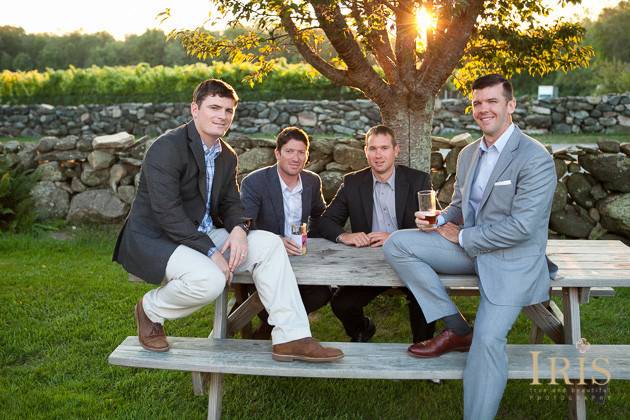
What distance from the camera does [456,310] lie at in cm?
349

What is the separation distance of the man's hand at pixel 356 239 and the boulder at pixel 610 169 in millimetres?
3881

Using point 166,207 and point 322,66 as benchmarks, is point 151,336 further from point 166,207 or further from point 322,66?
point 322,66

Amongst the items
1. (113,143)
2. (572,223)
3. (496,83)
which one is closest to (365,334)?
(496,83)

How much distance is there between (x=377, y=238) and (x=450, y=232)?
0.75m

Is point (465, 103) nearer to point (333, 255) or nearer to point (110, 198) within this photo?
point (110, 198)

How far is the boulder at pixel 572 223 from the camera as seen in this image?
7219mm

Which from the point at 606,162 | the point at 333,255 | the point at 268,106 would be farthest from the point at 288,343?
the point at 268,106

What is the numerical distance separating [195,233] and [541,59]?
11.4 feet

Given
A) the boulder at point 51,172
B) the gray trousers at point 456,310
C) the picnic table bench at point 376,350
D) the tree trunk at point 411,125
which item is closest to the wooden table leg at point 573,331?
the picnic table bench at point 376,350

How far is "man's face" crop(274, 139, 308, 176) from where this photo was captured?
14.4ft

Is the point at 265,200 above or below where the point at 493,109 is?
below

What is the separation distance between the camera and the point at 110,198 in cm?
819

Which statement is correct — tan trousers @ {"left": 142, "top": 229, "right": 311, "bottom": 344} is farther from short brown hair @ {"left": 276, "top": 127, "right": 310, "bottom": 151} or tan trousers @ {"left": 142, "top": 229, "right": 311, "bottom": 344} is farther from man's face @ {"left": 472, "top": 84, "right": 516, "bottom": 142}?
man's face @ {"left": 472, "top": 84, "right": 516, "bottom": 142}

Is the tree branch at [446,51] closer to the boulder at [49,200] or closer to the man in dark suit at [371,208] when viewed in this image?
the man in dark suit at [371,208]
